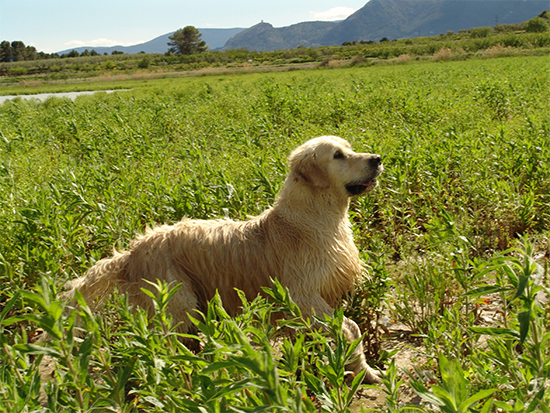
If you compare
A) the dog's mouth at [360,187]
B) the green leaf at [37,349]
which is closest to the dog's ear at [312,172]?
the dog's mouth at [360,187]

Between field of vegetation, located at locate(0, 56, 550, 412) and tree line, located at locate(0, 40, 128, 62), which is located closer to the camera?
field of vegetation, located at locate(0, 56, 550, 412)

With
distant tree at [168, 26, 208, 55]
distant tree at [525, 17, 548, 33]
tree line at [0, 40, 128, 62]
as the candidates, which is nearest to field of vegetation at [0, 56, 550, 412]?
distant tree at [525, 17, 548, 33]

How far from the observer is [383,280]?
3.27 metres

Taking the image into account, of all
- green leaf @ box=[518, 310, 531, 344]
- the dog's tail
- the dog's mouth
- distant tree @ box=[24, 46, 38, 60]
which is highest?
distant tree @ box=[24, 46, 38, 60]

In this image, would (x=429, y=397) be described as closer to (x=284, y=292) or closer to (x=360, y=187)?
(x=284, y=292)

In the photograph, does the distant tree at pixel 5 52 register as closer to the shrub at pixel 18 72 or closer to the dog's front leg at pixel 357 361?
the shrub at pixel 18 72

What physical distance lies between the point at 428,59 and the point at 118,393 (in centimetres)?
5395

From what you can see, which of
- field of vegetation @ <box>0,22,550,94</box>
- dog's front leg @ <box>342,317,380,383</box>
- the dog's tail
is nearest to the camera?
dog's front leg @ <box>342,317,380,383</box>

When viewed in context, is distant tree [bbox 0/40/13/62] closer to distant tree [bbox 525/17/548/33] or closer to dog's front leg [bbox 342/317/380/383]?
distant tree [bbox 525/17/548/33]


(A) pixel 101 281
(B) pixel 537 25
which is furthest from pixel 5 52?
(A) pixel 101 281

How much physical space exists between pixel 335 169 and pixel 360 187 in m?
0.28

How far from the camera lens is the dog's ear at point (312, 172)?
142 inches

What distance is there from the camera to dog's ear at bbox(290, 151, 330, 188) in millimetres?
3619

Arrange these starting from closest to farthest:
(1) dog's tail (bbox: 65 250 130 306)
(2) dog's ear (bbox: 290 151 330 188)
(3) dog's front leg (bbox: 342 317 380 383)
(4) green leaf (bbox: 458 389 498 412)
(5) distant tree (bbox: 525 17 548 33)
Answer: (4) green leaf (bbox: 458 389 498 412) → (3) dog's front leg (bbox: 342 317 380 383) → (1) dog's tail (bbox: 65 250 130 306) → (2) dog's ear (bbox: 290 151 330 188) → (5) distant tree (bbox: 525 17 548 33)
